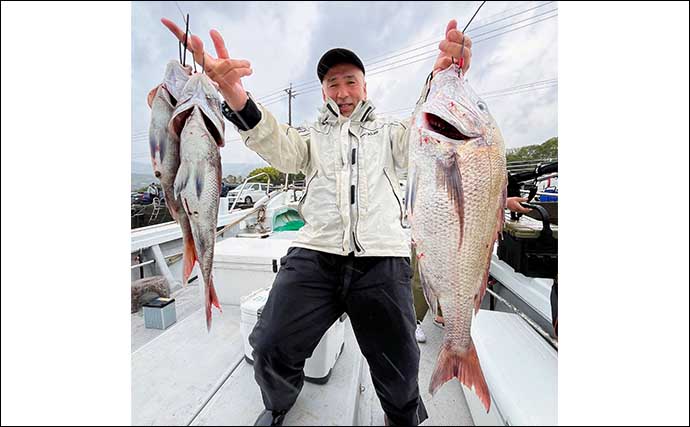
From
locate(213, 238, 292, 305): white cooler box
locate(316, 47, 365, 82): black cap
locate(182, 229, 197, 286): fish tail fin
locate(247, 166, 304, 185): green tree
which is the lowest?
locate(213, 238, 292, 305): white cooler box

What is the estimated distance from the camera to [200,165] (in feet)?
3.05

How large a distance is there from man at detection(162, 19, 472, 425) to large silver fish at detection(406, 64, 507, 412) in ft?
0.92

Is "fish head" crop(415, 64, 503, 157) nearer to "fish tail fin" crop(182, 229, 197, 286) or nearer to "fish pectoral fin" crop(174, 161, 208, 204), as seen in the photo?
"fish pectoral fin" crop(174, 161, 208, 204)

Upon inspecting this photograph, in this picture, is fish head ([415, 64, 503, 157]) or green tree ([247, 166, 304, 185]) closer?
fish head ([415, 64, 503, 157])

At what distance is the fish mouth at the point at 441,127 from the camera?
920 millimetres

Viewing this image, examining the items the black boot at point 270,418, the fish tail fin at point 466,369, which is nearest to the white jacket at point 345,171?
the fish tail fin at point 466,369

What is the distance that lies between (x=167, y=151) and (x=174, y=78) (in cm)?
25

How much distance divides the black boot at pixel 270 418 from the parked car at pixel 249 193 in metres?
0.89

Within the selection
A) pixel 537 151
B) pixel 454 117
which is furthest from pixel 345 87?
pixel 537 151

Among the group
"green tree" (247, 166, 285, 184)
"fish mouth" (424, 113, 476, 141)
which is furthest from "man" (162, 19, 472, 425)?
"fish mouth" (424, 113, 476, 141)

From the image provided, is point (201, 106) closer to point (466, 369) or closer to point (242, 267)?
point (242, 267)

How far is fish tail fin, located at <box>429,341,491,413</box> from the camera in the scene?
35.9 inches

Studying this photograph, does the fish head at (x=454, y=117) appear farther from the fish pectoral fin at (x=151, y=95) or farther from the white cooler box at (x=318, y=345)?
the white cooler box at (x=318, y=345)
